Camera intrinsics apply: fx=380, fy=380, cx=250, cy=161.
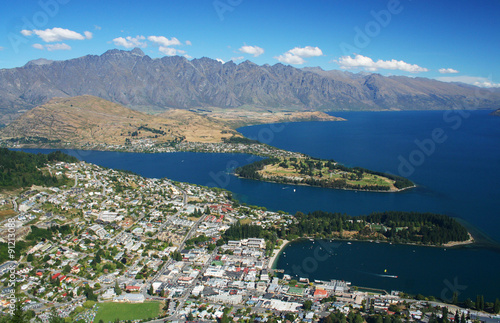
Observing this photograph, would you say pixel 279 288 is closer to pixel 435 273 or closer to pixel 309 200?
pixel 435 273

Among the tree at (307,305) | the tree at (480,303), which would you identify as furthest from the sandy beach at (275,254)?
the tree at (480,303)

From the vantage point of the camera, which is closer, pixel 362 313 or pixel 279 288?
pixel 362 313

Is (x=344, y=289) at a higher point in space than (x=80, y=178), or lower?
lower

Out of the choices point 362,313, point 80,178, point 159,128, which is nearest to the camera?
point 362,313

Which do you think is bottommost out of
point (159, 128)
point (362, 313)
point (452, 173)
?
point (362, 313)

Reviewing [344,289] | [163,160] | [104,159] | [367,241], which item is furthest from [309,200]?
[104,159]

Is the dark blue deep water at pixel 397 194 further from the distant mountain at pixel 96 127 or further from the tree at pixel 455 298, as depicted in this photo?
the distant mountain at pixel 96 127

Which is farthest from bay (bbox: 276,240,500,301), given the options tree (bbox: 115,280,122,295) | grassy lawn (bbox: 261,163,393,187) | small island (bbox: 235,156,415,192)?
grassy lawn (bbox: 261,163,393,187)

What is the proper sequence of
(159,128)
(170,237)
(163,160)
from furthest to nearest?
(159,128) → (163,160) → (170,237)
